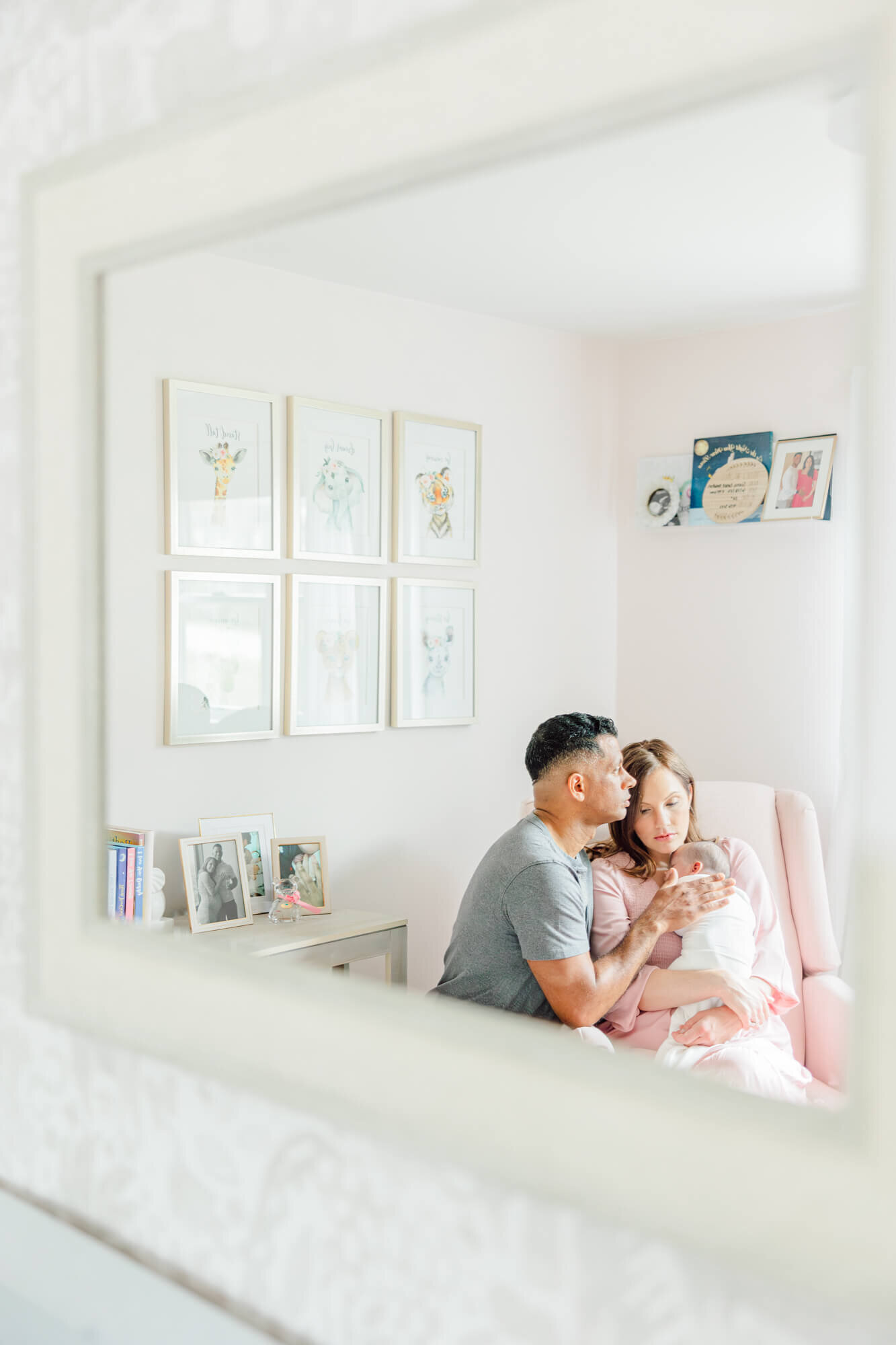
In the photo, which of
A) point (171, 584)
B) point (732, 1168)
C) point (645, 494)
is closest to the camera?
point (732, 1168)

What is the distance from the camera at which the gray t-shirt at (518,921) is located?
85 cm

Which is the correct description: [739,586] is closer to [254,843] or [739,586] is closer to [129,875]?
[254,843]

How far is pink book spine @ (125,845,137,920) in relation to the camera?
1.13 meters

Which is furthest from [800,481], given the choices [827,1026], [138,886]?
[138,886]

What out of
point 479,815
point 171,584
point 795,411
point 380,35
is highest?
point 380,35

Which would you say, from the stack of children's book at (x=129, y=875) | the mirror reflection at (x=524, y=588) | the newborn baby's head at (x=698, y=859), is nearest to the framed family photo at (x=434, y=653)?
the mirror reflection at (x=524, y=588)

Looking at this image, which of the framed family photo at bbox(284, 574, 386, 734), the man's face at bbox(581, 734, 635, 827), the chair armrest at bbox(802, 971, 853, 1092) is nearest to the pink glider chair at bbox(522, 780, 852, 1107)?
the chair armrest at bbox(802, 971, 853, 1092)

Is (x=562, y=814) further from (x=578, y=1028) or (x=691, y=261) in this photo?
(x=691, y=261)

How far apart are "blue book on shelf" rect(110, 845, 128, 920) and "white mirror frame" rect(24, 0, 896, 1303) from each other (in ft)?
0.08

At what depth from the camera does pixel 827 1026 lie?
0.69 m

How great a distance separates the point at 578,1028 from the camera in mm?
811

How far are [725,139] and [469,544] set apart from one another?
0.37 metres

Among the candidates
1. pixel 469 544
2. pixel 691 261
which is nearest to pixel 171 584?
pixel 469 544

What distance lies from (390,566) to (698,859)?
0.39m
